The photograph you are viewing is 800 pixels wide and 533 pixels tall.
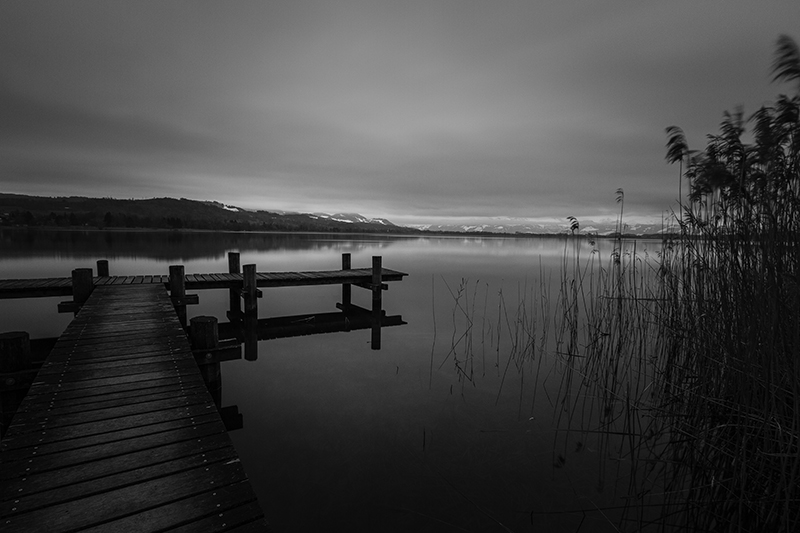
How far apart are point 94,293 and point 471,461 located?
9943mm

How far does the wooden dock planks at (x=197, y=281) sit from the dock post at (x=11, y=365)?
597 cm

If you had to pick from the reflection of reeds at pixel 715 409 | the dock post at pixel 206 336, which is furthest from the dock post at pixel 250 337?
the reflection of reeds at pixel 715 409

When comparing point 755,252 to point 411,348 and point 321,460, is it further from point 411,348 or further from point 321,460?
point 411,348

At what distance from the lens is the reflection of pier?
2316mm

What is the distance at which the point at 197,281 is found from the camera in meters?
11.6

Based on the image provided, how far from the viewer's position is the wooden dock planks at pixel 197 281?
9539 millimetres

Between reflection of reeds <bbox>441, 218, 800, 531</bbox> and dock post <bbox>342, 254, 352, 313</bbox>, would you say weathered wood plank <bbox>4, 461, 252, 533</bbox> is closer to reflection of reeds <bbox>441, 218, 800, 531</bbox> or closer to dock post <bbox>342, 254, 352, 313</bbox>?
reflection of reeds <bbox>441, 218, 800, 531</bbox>

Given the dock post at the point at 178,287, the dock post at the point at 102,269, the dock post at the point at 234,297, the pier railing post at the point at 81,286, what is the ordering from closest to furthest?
the pier railing post at the point at 81,286
the dock post at the point at 178,287
the dock post at the point at 102,269
the dock post at the point at 234,297

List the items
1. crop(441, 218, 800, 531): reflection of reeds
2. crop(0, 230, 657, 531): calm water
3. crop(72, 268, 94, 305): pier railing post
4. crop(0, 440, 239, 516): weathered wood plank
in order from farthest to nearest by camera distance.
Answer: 1. crop(72, 268, 94, 305): pier railing post
2. crop(0, 230, 657, 531): calm water
3. crop(441, 218, 800, 531): reflection of reeds
4. crop(0, 440, 239, 516): weathered wood plank

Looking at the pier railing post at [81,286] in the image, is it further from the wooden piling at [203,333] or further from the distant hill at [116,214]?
the distant hill at [116,214]

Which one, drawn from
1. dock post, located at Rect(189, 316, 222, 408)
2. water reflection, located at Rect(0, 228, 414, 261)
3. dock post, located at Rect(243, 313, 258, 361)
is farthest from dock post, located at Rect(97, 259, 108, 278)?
water reflection, located at Rect(0, 228, 414, 261)

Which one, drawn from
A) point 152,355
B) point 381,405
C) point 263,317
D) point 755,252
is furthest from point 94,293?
point 755,252

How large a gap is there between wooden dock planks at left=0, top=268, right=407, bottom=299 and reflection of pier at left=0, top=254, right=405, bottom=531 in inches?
158

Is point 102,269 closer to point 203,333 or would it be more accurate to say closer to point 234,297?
point 234,297
